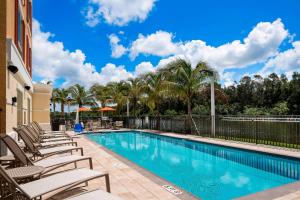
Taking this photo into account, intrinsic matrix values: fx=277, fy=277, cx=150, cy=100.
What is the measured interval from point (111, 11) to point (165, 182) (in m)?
13.6

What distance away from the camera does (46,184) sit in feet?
9.55

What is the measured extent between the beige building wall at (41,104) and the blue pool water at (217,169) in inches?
278

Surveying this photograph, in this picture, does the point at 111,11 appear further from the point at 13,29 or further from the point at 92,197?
the point at 92,197

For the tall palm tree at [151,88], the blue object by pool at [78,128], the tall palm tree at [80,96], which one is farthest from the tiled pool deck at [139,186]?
the tall palm tree at [80,96]

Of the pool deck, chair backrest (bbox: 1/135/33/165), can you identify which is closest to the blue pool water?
the pool deck

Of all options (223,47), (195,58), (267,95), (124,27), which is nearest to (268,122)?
(195,58)

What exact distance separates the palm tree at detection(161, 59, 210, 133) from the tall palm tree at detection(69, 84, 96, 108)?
19.0 meters

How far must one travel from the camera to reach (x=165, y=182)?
5.02m

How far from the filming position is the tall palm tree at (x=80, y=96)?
33375 millimetres

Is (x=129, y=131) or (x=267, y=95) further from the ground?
(x=267, y=95)

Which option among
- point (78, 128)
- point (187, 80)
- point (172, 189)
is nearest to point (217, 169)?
point (172, 189)

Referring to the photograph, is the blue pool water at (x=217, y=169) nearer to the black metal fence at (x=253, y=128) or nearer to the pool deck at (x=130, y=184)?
the pool deck at (x=130, y=184)

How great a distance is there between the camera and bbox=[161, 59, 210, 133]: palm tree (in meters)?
16.0

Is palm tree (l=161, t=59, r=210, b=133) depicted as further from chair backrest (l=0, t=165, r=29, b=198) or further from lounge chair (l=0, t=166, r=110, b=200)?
chair backrest (l=0, t=165, r=29, b=198)
